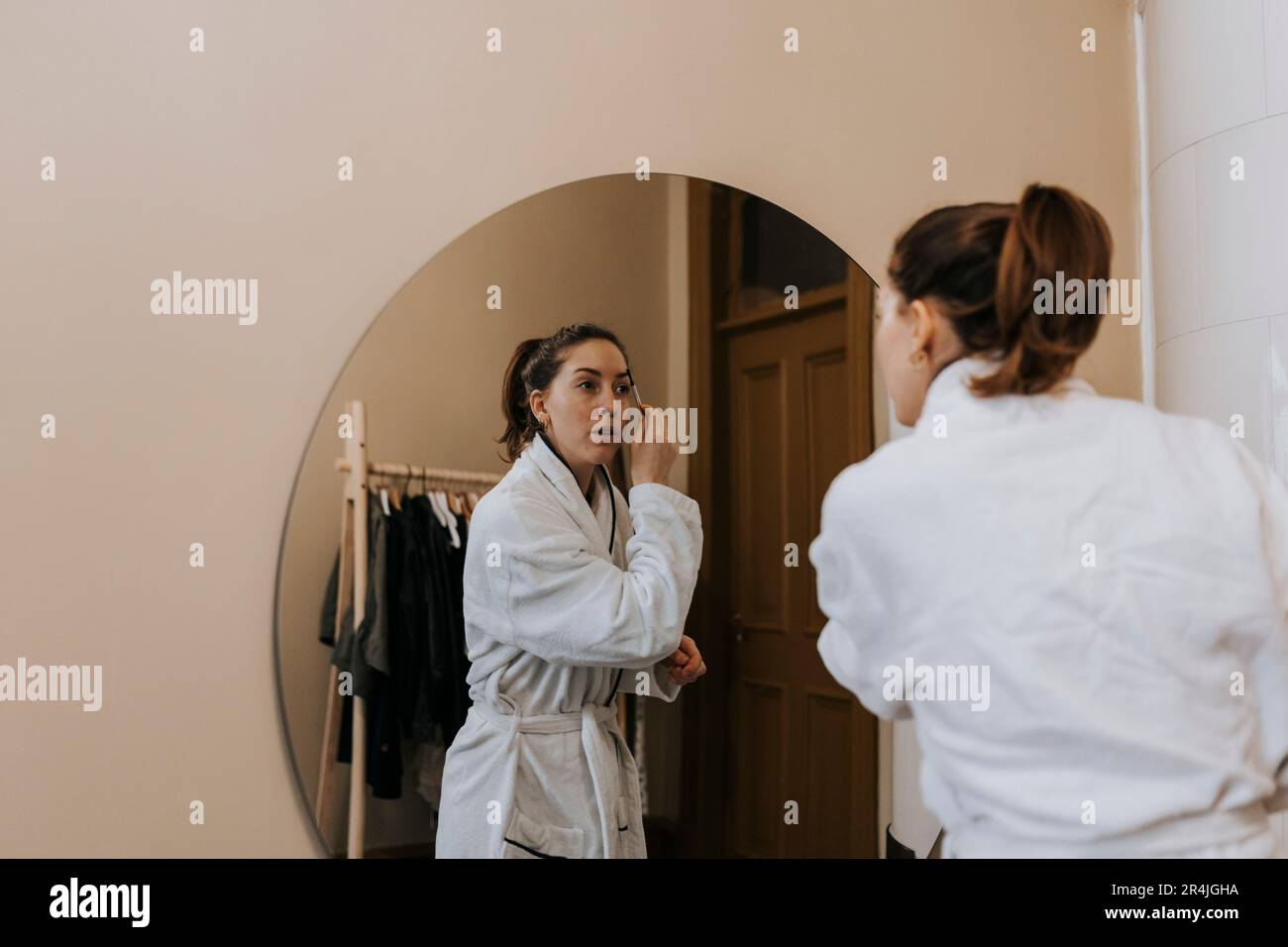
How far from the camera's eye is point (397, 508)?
106 centimetres

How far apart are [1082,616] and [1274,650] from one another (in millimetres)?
133

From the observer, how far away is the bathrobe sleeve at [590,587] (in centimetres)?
93

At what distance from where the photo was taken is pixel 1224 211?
1.22 m

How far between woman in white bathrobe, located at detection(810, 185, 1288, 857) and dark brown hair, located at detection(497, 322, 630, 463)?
0.41m

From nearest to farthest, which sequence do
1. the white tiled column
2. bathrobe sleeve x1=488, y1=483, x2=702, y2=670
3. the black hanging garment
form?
bathrobe sleeve x1=488, y1=483, x2=702, y2=670
the black hanging garment
the white tiled column

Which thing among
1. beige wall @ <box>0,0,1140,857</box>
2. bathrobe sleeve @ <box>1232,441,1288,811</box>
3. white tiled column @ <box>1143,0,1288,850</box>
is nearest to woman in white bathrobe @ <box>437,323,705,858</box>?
beige wall @ <box>0,0,1140,857</box>

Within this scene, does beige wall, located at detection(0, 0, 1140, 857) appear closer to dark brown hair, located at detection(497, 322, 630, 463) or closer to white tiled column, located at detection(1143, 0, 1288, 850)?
dark brown hair, located at detection(497, 322, 630, 463)

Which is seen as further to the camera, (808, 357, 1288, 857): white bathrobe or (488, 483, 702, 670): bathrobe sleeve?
(488, 483, 702, 670): bathrobe sleeve

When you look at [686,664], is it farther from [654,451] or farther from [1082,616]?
[1082,616]

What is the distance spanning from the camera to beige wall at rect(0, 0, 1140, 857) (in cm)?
101

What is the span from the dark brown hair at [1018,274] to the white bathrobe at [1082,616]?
0.10ft

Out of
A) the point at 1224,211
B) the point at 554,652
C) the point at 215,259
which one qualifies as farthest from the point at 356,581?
the point at 1224,211

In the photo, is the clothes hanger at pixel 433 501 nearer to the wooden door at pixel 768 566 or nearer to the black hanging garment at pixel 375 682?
the black hanging garment at pixel 375 682

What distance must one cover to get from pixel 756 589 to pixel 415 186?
55 cm
